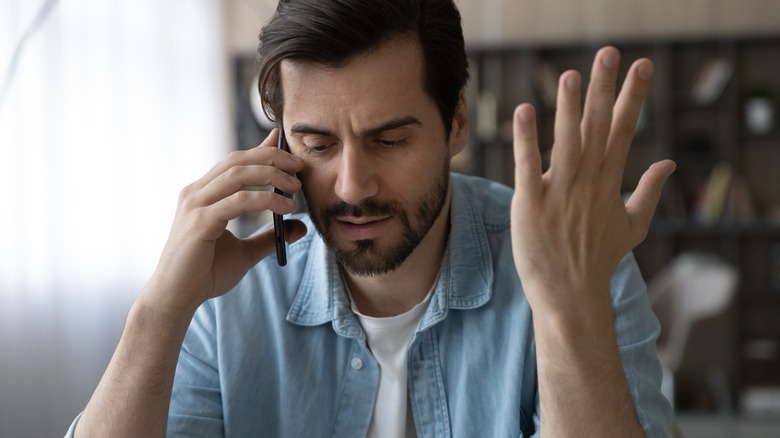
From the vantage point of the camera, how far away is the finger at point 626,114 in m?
1.01

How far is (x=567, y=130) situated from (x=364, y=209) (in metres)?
0.50

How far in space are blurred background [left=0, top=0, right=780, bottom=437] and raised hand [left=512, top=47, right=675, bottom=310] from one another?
2.21 meters

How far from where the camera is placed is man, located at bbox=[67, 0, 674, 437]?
1.36 meters

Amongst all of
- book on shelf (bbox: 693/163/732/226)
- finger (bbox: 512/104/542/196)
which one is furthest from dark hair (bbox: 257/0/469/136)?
book on shelf (bbox: 693/163/732/226)

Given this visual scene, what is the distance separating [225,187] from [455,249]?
1.53 feet

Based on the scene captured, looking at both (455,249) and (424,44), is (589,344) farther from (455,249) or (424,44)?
(424,44)

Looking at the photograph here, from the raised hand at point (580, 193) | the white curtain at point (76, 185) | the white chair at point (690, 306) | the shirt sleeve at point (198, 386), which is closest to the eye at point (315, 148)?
the shirt sleeve at point (198, 386)

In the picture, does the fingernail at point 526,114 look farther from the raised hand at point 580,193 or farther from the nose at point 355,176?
the nose at point 355,176

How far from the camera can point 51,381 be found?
3.43m

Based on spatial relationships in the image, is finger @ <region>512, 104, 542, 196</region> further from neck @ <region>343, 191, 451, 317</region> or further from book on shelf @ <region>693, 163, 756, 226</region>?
book on shelf @ <region>693, 163, 756, 226</region>

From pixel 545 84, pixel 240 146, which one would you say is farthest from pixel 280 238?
pixel 545 84

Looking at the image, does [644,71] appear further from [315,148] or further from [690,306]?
[690,306]

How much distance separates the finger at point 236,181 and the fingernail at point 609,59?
0.62 meters

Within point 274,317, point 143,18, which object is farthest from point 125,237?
point 274,317
